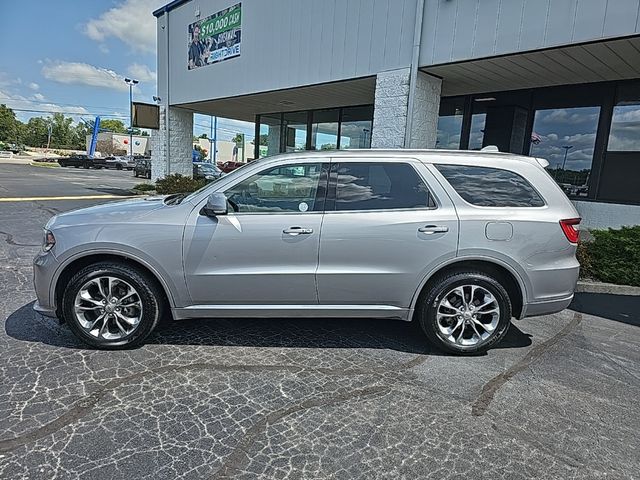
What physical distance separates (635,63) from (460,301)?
21.6 ft

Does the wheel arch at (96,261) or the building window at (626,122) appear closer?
the wheel arch at (96,261)

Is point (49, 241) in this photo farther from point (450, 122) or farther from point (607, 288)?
point (450, 122)

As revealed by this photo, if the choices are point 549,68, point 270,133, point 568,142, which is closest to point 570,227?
point 549,68

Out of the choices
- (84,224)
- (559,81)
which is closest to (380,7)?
(559,81)

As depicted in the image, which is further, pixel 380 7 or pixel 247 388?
pixel 380 7

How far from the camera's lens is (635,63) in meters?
7.34

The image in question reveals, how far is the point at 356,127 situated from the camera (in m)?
13.4

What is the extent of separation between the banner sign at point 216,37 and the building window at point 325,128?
3.48 meters

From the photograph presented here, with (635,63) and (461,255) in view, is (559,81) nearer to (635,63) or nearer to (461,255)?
(635,63)

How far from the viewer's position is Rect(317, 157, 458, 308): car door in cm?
360

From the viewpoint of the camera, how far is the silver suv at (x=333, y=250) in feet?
11.7

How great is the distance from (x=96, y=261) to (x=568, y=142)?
9.74 m

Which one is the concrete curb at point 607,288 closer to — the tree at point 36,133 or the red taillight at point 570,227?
the red taillight at point 570,227

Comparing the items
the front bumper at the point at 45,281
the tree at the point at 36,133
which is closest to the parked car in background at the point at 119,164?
the front bumper at the point at 45,281
